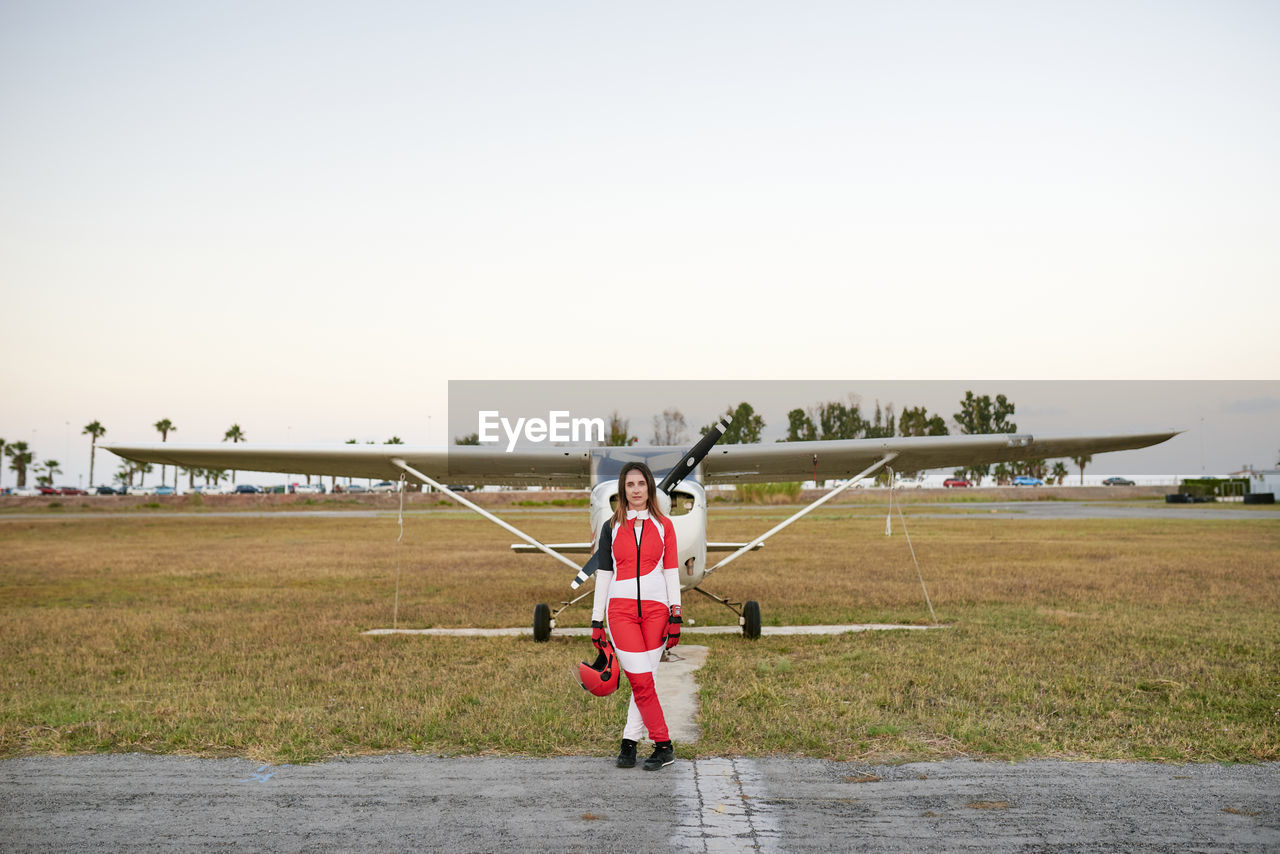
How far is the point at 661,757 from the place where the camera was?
195 inches

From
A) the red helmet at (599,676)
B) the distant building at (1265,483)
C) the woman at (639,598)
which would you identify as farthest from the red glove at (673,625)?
the distant building at (1265,483)

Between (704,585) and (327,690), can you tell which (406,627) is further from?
(704,585)

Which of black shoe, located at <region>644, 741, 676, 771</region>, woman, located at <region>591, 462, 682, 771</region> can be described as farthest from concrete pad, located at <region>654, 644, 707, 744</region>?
woman, located at <region>591, 462, 682, 771</region>

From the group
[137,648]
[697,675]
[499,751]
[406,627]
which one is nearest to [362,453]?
[406,627]

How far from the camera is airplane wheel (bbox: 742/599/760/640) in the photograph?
377 inches

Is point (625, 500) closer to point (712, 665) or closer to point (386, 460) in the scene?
point (712, 665)

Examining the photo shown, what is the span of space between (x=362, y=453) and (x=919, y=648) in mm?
7165

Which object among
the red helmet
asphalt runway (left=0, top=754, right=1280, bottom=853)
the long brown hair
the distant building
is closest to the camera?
asphalt runway (left=0, top=754, right=1280, bottom=853)

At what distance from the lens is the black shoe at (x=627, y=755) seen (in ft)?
16.2

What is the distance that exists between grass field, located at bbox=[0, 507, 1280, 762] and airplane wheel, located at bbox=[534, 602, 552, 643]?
0.57 ft

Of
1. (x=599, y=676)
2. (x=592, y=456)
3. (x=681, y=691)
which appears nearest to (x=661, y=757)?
(x=599, y=676)

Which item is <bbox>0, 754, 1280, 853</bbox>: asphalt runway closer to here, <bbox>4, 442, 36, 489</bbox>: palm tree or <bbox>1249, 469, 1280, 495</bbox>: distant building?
<bbox>1249, 469, 1280, 495</bbox>: distant building

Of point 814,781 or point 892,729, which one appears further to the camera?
point 892,729

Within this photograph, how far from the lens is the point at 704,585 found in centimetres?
1659
